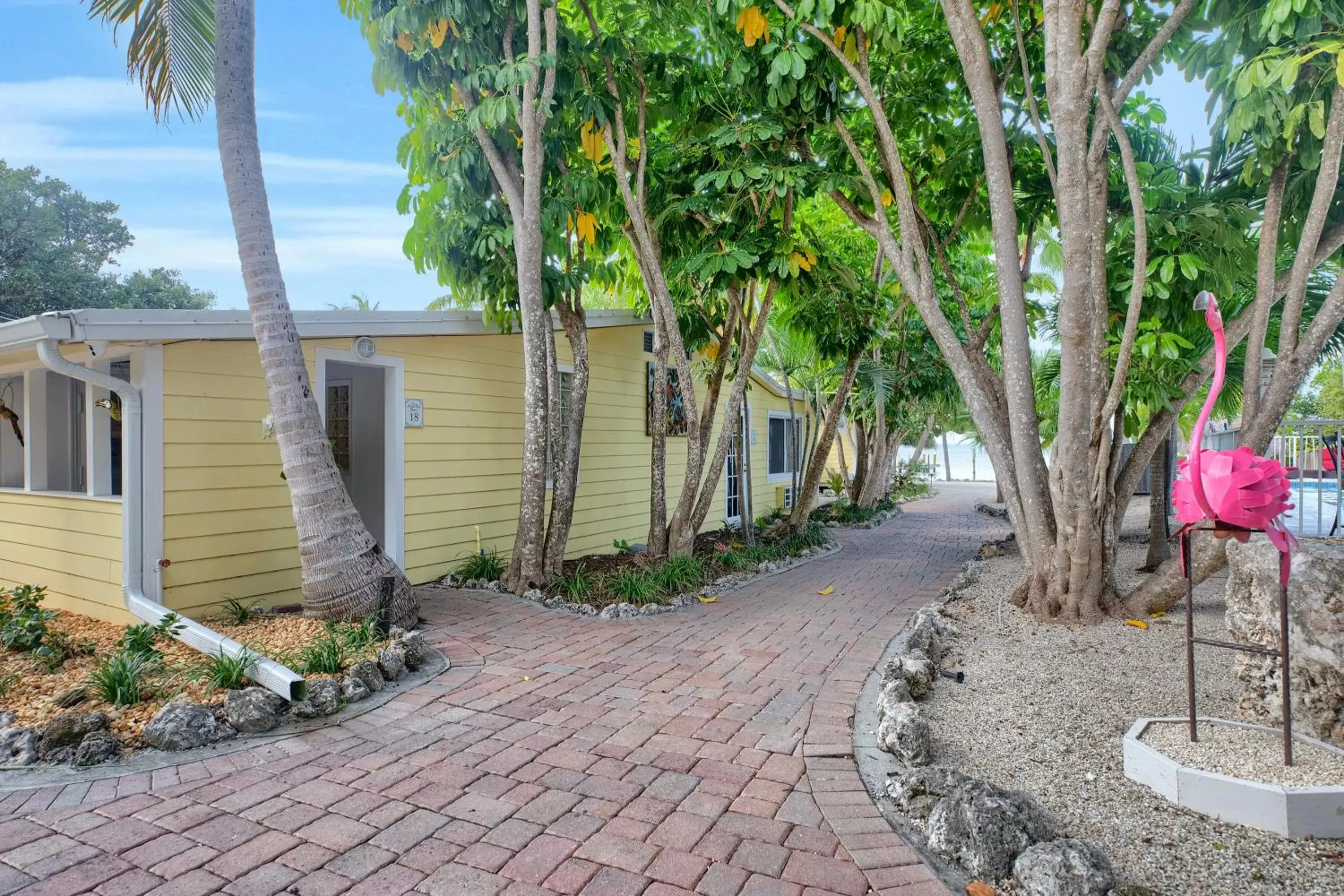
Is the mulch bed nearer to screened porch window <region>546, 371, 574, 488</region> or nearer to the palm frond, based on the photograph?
screened porch window <region>546, 371, 574, 488</region>

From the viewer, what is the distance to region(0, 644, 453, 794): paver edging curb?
9.76 feet

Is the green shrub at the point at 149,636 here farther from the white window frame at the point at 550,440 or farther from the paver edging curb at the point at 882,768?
the paver edging curb at the point at 882,768

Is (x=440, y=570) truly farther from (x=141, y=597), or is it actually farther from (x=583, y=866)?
(x=583, y=866)

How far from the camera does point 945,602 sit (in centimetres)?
615

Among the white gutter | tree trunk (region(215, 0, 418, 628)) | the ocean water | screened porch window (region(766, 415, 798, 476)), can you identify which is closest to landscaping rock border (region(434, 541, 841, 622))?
tree trunk (region(215, 0, 418, 628))

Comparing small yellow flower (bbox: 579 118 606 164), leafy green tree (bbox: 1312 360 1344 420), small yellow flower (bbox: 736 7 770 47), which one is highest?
small yellow flower (bbox: 736 7 770 47)

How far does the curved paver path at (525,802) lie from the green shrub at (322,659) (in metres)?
0.43

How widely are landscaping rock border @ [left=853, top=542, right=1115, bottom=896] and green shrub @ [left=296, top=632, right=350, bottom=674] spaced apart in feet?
9.12

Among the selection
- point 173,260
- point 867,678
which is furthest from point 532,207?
point 173,260

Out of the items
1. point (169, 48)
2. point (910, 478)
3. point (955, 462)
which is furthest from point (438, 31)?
point (955, 462)

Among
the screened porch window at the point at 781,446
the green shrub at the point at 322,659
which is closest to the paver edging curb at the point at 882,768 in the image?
the green shrub at the point at 322,659

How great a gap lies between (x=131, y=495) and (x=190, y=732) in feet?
7.56

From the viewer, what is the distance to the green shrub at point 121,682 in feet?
11.8

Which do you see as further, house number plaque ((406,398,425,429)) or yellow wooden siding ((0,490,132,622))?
house number plaque ((406,398,425,429))
